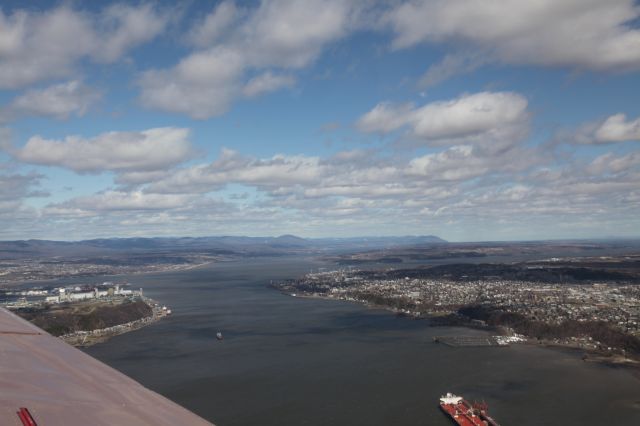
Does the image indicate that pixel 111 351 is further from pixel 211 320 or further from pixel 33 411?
pixel 33 411

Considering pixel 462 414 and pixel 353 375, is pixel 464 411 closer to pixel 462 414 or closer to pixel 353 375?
pixel 462 414

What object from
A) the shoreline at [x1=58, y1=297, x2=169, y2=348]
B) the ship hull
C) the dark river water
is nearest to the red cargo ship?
the ship hull

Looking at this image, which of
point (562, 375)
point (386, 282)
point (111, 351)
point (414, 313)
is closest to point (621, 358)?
point (562, 375)

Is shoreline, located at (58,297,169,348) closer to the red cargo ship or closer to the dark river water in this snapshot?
the dark river water

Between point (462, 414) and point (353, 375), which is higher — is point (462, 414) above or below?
above

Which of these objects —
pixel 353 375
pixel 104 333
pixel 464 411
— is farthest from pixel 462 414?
pixel 104 333

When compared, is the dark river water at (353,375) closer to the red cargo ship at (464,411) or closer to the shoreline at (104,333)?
the red cargo ship at (464,411)

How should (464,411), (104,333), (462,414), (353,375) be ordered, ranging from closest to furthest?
(462,414), (464,411), (353,375), (104,333)
